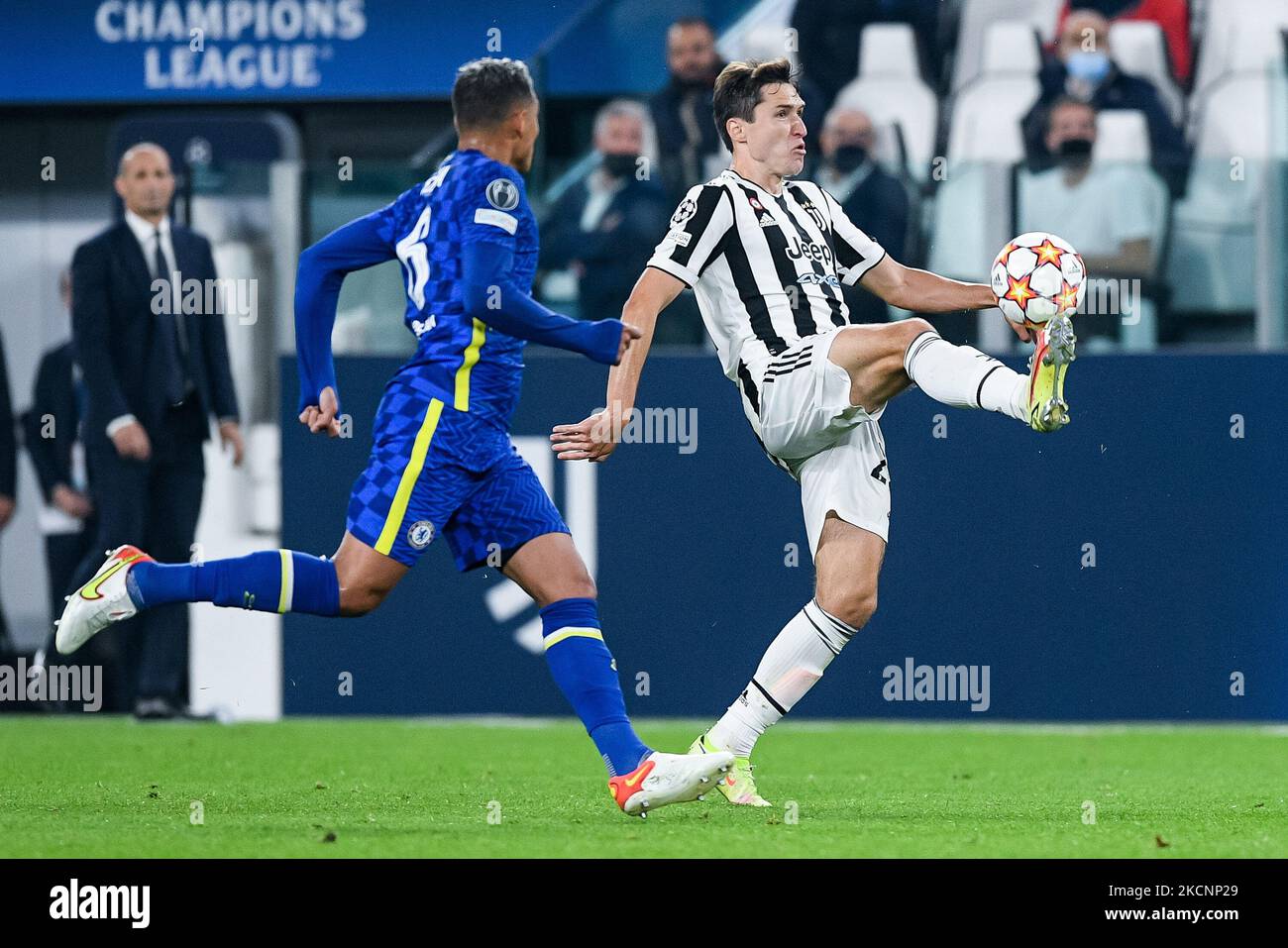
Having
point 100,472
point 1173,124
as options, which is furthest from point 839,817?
point 1173,124

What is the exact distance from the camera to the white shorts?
17.5 ft

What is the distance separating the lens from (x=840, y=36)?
10883 mm

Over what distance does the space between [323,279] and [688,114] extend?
424 centimetres

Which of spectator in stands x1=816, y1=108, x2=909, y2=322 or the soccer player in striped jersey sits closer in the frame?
the soccer player in striped jersey

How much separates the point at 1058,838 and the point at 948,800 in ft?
3.21

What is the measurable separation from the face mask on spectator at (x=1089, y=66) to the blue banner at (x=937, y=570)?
8.46ft

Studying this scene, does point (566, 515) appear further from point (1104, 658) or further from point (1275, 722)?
point (1275, 722)

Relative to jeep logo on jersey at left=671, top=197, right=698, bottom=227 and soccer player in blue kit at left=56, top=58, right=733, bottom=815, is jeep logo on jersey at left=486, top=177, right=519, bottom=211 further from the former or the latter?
jeep logo on jersey at left=671, top=197, right=698, bottom=227

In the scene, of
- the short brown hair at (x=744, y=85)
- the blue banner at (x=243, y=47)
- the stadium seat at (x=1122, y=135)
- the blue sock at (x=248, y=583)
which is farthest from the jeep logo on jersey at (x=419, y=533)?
the blue banner at (x=243, y=47)

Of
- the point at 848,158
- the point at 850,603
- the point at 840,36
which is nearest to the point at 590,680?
the point at 850,603

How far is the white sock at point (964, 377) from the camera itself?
4.83 m

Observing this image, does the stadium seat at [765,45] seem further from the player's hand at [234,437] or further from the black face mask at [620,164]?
the player's hand at [234,437]

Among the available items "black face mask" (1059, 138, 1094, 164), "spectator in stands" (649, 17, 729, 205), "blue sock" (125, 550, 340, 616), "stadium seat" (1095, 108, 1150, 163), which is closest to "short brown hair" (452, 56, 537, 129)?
"blue sock" (125, 550, 340, 616)

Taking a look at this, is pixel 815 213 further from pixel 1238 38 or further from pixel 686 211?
pixel 1238 38
